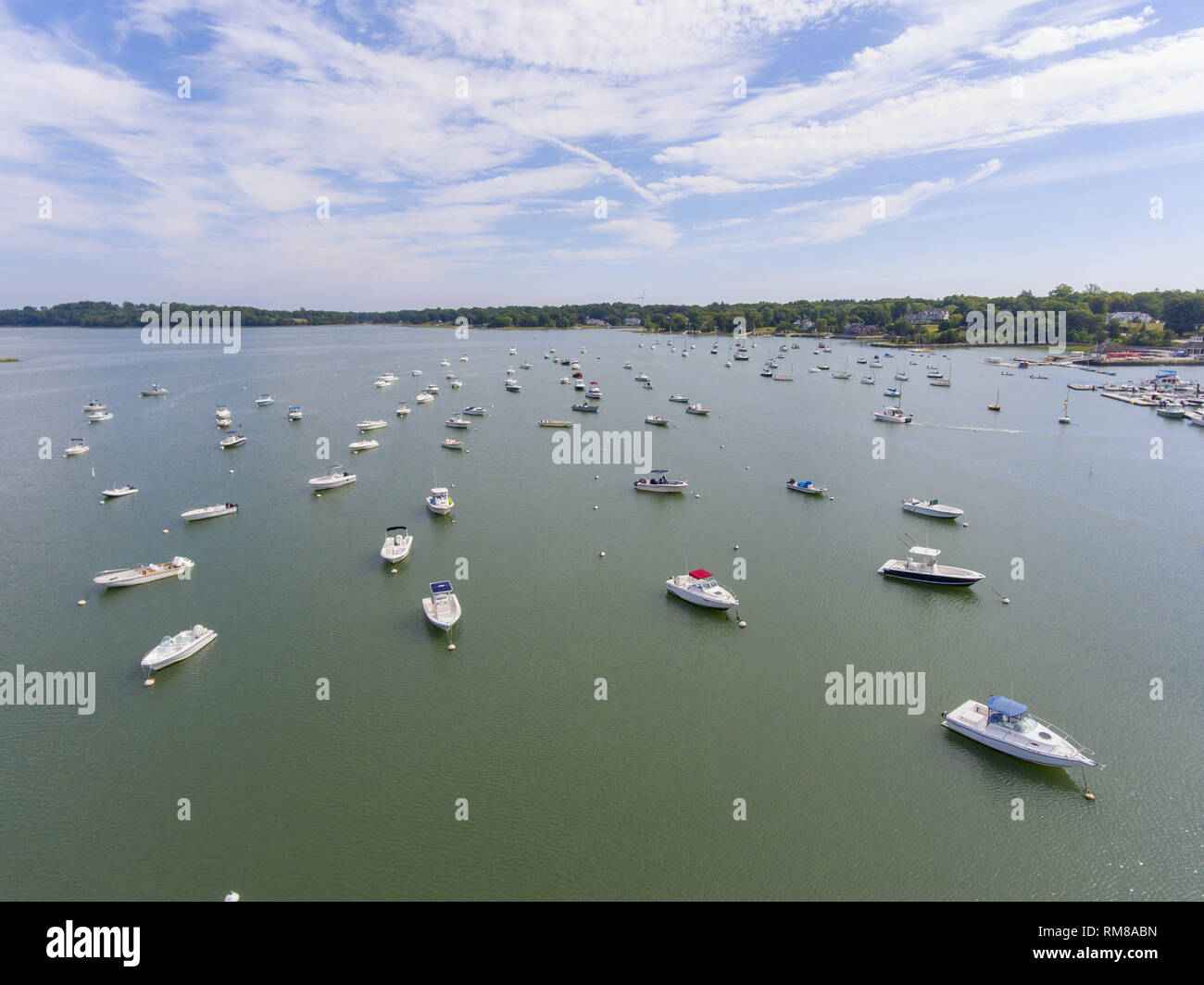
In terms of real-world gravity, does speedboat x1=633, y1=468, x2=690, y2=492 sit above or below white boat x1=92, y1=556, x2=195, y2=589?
above

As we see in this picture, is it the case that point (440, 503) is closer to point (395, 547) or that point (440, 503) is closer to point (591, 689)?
point (395, 547)

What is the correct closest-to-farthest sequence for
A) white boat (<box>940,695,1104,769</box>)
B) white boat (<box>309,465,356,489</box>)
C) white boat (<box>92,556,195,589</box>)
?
white boat (<box>940,695,1104,769</box>), white boat (<box>92,556,195,589</box>), white boat (<box>309,465,356,489</box>)

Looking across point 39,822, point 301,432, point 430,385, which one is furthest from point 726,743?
point 430,385

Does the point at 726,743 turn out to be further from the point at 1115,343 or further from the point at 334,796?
the point at 1115,343
